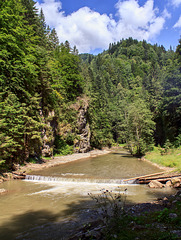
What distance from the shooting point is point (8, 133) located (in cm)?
1574

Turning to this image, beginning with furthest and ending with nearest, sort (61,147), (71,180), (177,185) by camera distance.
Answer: (61,147) < (71,180) < (177,185)

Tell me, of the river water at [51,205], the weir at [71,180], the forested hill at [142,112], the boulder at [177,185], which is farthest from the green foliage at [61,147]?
the boulder at [177,185]

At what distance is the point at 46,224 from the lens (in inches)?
260

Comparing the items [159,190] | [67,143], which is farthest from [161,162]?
[67,143]

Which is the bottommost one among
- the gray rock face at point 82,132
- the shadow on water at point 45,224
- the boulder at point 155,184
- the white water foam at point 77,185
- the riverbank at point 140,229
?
the white water foam at point 77,185

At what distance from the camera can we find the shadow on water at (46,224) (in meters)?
5.69

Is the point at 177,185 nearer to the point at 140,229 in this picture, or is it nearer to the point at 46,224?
the point at 140,229

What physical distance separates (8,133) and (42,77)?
40.4 ft

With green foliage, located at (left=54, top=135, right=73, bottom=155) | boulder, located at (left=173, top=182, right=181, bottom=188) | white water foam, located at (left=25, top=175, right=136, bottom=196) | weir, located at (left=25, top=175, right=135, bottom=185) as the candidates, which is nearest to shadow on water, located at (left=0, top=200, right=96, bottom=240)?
white water foam, located at (left=25, top=175, right=136, bottom=196)

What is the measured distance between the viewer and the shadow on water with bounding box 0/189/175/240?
5.69 metres

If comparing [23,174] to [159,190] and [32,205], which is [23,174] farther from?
[159,190]

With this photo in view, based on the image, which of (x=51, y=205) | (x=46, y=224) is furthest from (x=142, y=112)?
(x=46, y=224)

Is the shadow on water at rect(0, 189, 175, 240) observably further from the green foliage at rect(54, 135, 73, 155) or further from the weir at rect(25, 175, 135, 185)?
the green foliage at rect(54, 135, 73, 155)

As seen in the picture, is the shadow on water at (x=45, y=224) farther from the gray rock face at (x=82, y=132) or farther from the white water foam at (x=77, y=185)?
the gray rock face at (x=82, y=132)
